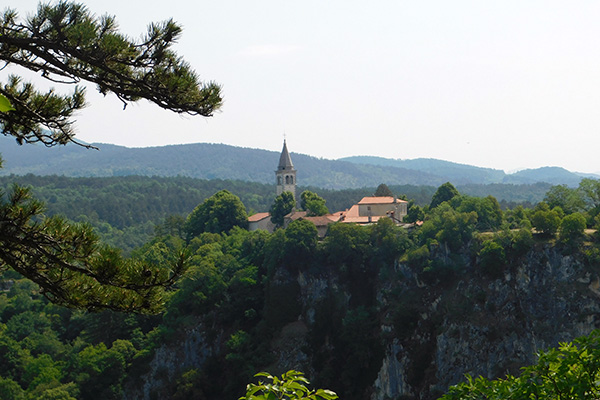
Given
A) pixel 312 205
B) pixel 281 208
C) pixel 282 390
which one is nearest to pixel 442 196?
pixel 312 205

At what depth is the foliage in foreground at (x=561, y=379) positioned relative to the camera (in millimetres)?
9883

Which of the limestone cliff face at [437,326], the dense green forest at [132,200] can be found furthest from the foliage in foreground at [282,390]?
the dense green forest at [132,200]

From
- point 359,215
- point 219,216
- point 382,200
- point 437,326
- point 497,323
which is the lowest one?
point 437,326

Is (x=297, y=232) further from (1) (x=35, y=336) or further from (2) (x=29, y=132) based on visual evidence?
(2) (x=29, y=132)

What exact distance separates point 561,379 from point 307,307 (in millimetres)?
51269

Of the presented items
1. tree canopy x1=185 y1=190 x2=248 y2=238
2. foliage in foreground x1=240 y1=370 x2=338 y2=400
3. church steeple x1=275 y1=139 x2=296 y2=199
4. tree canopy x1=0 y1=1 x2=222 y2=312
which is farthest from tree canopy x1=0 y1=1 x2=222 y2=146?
church steeple x1=275 y1=139 x2=296 y2=199

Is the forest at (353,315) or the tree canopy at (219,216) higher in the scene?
the tree canopy at (219,216)

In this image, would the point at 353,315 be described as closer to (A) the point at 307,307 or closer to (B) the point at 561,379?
(A) the point at 307,307

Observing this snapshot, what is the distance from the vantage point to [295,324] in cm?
6053

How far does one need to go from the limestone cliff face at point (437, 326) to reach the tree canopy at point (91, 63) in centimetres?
4341

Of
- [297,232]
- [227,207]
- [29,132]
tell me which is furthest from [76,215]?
[29,132]

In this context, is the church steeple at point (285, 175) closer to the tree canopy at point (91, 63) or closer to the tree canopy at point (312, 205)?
the tree canopy at point (312, 205)

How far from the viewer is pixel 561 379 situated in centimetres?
995

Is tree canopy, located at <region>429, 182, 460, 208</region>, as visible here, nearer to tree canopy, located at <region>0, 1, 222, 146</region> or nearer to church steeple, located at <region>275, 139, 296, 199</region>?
church steeple, located at <region>275, 139, 296, 199</region>
